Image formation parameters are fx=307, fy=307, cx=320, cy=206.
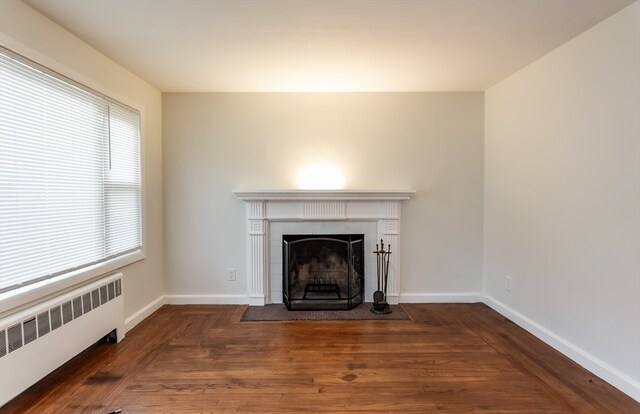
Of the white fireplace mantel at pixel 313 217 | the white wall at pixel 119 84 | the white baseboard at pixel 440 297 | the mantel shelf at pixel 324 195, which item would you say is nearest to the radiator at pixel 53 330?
the white wall at pixel 119 84

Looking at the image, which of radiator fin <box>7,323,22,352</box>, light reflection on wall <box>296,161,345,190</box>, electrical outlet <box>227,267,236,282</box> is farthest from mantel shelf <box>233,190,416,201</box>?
radiator fin <box>7,323,22,352</box>

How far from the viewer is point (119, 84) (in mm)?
2762

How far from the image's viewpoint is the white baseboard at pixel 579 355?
192cm

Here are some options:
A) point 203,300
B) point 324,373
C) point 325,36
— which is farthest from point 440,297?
point 325,36

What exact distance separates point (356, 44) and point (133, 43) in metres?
1.71

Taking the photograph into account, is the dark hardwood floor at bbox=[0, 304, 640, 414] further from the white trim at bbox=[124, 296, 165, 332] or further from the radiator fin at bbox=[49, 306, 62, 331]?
the radiator fin at bbox=[49, 306, 62, 331]

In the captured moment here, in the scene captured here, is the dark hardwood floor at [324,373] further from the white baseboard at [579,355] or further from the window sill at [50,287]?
the window sill at [50,287]

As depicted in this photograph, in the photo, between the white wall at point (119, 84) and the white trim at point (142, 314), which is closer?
the white wall at point (119, 84)

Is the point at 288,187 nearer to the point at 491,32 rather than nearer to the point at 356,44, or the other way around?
the point at 356,44

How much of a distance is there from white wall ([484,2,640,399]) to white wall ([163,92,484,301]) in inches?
18.5

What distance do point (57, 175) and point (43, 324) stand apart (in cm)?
96

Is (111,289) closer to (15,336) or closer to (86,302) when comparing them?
(86,302)

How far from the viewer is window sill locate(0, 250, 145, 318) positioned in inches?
68.8

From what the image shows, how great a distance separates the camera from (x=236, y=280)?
3525 millimetres
